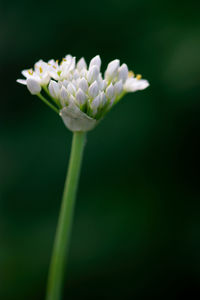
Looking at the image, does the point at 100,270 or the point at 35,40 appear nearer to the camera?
the point at 100,270

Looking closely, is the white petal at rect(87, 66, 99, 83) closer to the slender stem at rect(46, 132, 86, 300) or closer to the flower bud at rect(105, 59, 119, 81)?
the flower bud at rect(105, 59, 119, 81)

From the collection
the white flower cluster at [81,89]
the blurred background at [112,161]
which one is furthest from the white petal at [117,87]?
the blurred background at [112,161]

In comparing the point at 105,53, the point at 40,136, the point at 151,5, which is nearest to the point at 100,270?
the point at 40,136

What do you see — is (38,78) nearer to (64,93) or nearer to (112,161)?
(64,93)

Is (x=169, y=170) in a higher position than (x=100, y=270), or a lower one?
higher

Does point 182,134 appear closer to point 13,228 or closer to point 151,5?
point 151,5

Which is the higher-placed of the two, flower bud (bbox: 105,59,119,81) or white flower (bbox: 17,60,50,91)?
flower bud (bbox: 105,59,119,81)

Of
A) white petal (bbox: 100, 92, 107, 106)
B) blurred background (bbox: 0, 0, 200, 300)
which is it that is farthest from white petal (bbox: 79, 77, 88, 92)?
blurred background (bbox: 0, 0, 200, 300)
